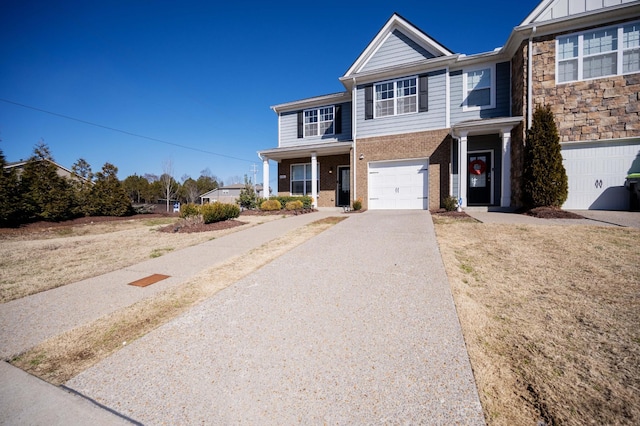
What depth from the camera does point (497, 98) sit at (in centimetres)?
1173

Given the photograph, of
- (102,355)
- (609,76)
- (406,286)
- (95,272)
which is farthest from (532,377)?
(609,76)

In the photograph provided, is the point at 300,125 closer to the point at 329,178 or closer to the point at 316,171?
the point at 316,171

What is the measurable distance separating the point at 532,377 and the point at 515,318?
1.00 metres

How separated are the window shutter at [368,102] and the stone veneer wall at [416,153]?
116 cm

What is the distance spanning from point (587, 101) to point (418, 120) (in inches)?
223

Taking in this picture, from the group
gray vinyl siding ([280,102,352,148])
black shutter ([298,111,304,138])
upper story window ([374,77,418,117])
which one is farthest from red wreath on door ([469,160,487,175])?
black shutter ([298,111,304,138])

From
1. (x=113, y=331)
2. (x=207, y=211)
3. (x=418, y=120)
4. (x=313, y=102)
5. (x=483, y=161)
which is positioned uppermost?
(x=313, y=102)

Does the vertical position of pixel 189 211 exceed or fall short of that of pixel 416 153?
it falls short

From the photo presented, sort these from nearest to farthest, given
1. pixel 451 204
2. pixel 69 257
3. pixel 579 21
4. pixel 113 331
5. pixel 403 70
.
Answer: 1. pixel 113 331
2. pixel 69 257
3. pixel 579 21
4. pixel 451 204
5. pixel 403 70

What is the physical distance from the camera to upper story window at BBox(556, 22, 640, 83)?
30.4ft

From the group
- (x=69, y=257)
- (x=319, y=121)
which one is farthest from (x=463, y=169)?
(x=69, y=257)

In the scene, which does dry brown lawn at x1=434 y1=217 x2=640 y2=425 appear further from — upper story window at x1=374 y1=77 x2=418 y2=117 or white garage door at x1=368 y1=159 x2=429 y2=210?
upper story window at x1=374 y1=77 x2=418 y2=117

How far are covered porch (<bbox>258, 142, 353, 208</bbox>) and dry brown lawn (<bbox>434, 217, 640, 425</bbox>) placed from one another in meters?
10.4

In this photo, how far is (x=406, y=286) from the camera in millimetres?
3619
